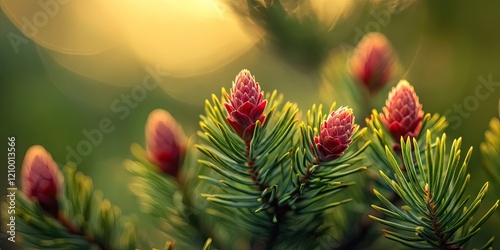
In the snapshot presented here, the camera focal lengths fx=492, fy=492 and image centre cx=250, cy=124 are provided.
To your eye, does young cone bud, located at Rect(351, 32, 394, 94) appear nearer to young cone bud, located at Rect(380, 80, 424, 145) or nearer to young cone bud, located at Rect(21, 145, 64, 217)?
young cone bud, located at Rect(380, 80, 424, 145)

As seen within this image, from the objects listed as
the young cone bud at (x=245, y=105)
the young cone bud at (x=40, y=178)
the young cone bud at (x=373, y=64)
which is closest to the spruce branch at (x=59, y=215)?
the young cone bud at (x=40, y=178)

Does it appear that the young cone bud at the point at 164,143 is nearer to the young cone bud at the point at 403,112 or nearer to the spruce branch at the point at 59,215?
the spruce branch at the point at 59,215

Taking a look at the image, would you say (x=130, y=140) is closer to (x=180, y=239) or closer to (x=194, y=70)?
(x=194, y=70)

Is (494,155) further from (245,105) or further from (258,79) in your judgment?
(258,79)

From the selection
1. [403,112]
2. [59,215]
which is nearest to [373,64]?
[403,112]

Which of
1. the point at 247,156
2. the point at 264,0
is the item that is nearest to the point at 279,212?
the point at 247,156

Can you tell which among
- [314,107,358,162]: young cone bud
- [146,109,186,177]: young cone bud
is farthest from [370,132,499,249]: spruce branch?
[146,109,186,177]: young cone bud
